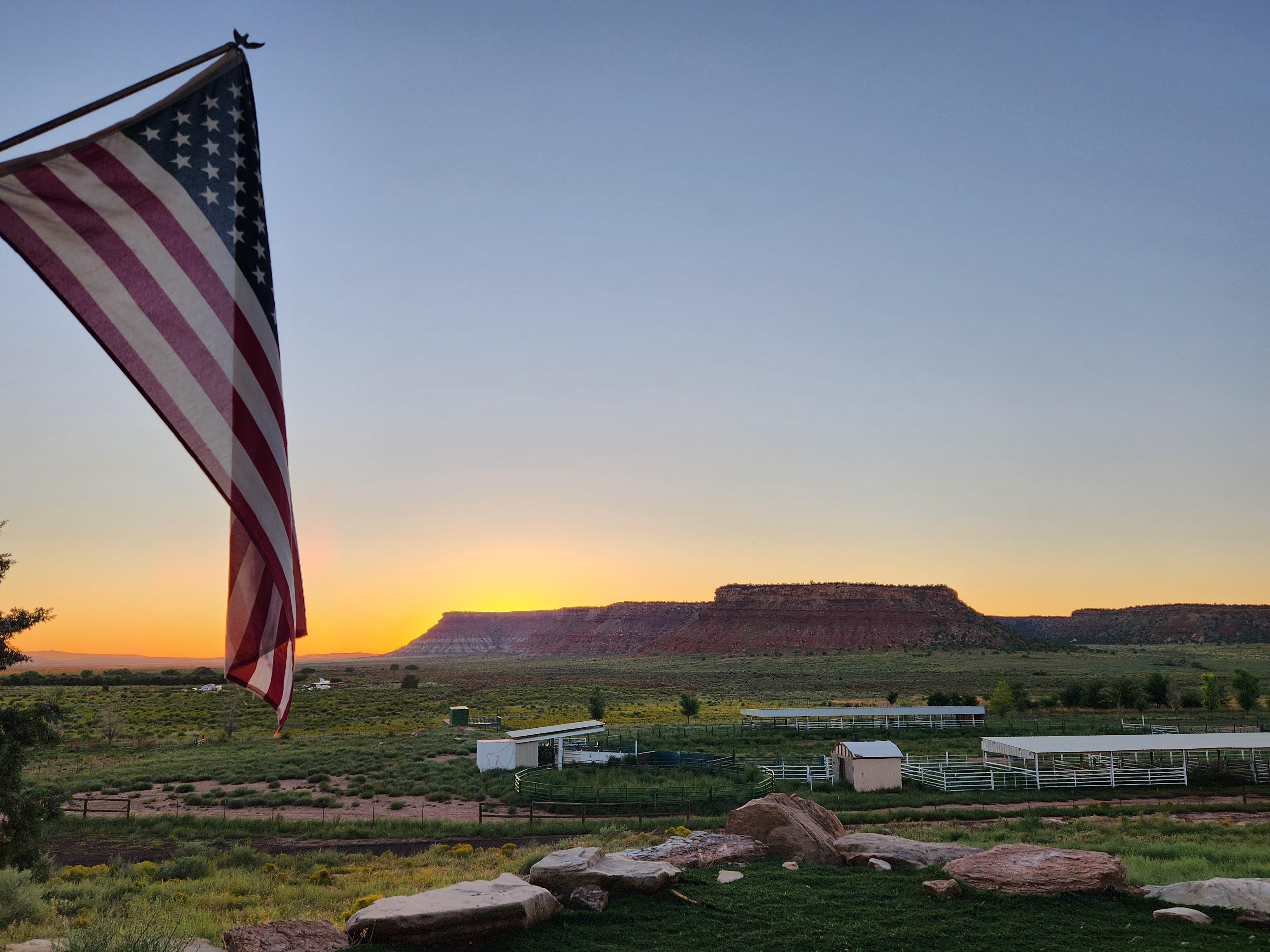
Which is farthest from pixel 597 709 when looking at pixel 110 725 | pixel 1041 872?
pixel 1041 872

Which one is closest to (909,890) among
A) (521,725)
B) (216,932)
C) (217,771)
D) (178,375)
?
(216,932)

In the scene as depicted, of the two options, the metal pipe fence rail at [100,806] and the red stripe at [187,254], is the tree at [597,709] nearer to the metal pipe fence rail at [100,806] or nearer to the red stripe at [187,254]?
the metal pipe fence rail at [100,806]

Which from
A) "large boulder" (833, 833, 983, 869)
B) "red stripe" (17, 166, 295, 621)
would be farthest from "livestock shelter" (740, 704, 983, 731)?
"red stripe" (17, 166, 295, 621)

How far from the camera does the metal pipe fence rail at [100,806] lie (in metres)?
26.9

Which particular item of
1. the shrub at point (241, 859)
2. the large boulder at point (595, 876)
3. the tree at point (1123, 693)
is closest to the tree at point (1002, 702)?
the tree at point (1123, 693)

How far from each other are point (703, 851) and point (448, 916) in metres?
6.60

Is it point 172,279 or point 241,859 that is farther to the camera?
point 241,859

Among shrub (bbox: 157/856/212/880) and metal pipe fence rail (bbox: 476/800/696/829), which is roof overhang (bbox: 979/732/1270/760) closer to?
metal pipe fence rail (bbox: 476/800/696/829)

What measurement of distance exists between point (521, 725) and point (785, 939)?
46.2 metres

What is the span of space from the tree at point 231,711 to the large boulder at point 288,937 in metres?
38.4

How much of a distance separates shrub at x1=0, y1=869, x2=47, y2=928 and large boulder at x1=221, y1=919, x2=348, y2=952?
16.1ft

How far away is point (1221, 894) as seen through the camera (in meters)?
12.1

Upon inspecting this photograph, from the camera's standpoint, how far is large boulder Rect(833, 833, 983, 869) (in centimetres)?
1481

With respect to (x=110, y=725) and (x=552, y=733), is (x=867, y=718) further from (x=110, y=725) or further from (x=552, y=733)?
(x=110, y=725)
